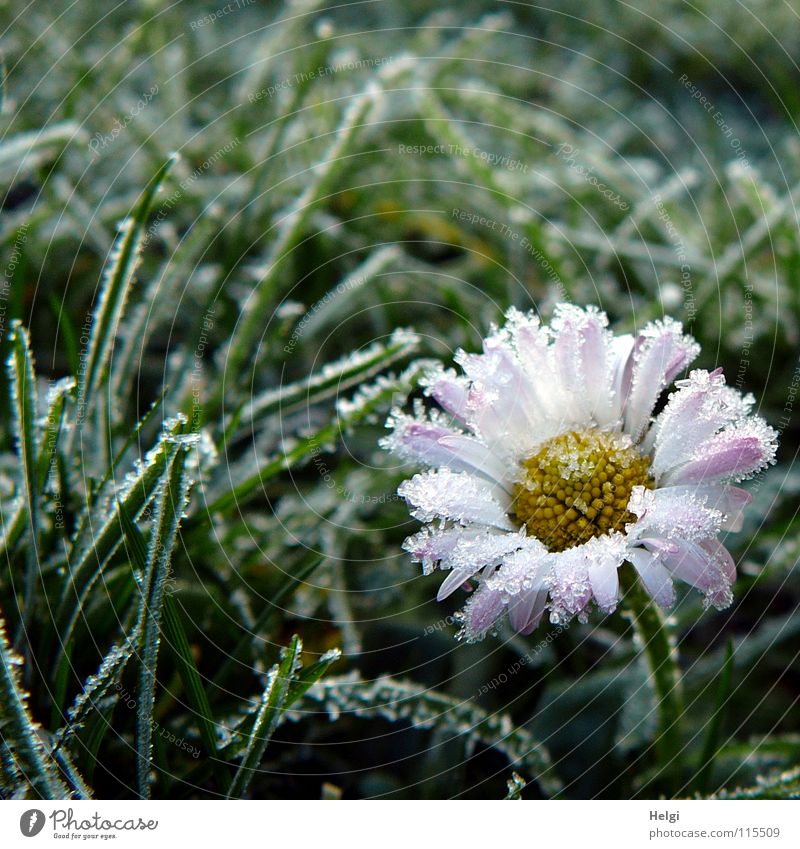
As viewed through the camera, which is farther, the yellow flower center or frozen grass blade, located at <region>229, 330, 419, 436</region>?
frozen grass blade, located at <region>229, 330, 419, 436</region>

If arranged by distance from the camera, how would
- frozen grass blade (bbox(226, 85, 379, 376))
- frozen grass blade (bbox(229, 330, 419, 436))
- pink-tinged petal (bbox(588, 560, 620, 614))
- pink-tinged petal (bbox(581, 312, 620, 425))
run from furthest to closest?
frozen grass blade (bbox(226, 85, 379, 376)) → frozen grass blade (bbox(229, 330, 419, 436)) → pink-tinged petal (bbox(581, 312, 620, 425)) → pink-tinged petal (bbox(588, 560, 620, 614))

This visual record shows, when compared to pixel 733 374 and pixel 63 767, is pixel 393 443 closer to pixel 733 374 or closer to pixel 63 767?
pixel 63 767

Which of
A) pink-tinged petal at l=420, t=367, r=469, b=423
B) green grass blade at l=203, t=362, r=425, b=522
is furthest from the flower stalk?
green grass blade at l=203, t=362, r=425, b=522

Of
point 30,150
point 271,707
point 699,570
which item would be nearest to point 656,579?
point 699,570

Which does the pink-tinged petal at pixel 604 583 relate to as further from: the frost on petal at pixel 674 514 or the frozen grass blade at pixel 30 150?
the frozen grass blade at pixel 30 150

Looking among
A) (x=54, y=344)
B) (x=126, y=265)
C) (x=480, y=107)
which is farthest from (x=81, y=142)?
(x=480, y=107)

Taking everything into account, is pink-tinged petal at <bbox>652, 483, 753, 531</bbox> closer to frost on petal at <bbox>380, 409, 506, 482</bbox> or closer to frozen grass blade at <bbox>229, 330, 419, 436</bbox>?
frost on petal at <bbox>380, 409, 506, 482</bbox>

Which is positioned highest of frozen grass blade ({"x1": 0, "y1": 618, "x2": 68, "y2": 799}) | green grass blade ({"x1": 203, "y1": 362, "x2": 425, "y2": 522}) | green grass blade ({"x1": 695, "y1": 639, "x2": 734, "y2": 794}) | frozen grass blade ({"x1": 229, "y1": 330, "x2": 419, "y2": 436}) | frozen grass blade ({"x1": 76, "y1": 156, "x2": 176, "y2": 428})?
frozen grass blade ({"x1": 76, "y1": 156, "x2": 176, "y2": 428})

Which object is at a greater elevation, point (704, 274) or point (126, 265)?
point (126, 265)
